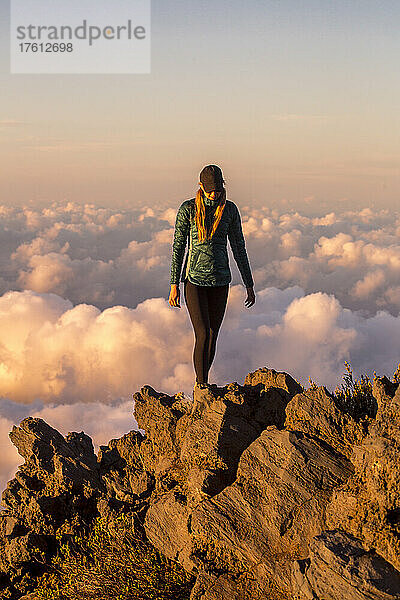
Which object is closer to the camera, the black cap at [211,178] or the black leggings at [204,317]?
the black cap at [211,178]

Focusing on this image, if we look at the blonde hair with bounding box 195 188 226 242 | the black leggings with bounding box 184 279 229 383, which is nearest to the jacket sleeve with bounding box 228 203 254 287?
the blonde hair with bounding box 195 188 226 242

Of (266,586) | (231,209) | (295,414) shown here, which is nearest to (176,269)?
(231,209)

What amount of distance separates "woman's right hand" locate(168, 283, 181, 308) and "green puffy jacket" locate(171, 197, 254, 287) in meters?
0.12

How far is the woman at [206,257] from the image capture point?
1145cm

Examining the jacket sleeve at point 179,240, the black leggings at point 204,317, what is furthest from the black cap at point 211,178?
the black leggings at point 204,317

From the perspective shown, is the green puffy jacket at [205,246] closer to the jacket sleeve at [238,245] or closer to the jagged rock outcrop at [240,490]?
the jacket sleeve at [238,245]

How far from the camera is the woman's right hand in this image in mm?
Result: 12031

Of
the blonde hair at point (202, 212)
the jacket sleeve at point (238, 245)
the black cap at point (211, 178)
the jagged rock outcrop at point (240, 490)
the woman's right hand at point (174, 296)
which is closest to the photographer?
the jagged rock outcrop at point (240, 490)

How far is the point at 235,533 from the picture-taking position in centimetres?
884

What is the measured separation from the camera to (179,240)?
38.9ft

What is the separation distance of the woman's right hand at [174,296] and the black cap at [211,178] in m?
1.96

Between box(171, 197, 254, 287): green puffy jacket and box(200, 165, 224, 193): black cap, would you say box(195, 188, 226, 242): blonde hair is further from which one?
box(200, 165, 224, 193): black cap

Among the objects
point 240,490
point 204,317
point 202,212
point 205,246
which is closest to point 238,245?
point 205,246

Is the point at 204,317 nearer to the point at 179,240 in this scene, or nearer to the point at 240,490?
the point at 179,240
